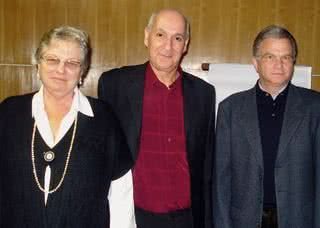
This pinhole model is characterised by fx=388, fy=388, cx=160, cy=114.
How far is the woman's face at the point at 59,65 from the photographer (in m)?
1.60

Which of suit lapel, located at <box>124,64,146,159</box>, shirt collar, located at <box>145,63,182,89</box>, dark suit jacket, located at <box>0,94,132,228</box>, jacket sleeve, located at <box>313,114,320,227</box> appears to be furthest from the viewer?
shirt collar, located at <box>145,63,182,89</box>

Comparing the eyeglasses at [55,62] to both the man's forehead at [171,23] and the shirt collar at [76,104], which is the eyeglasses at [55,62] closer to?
the shirt collar at [76,104]

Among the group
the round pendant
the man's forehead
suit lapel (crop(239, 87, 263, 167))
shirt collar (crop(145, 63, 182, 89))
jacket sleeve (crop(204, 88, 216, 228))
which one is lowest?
jacket sleeve (crop(204, 88, 216, 228))

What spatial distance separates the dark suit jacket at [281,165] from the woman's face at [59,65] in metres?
0.87

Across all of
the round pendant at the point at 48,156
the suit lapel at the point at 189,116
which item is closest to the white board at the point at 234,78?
the suit lapel at the point at 189,116

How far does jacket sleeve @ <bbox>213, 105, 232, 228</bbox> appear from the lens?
6.68 ft

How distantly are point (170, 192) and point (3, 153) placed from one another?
85 centimetres

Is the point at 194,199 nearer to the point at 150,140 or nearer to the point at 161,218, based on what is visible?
the point at 161,218

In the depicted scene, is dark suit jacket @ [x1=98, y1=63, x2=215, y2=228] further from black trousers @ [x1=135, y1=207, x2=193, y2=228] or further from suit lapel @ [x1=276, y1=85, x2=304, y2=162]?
suit lapel @ [x1=276, y1=85, x2=304, y2=162]

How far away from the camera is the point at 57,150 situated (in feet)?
5.15

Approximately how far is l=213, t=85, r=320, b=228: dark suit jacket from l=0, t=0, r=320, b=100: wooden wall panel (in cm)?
94

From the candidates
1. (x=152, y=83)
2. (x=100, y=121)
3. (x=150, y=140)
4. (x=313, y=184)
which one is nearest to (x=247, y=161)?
(x=313, y=184)

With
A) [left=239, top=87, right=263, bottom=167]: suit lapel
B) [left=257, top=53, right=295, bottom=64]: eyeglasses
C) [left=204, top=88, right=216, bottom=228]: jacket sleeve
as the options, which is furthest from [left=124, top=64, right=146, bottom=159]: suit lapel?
[left=257, top=53, right=295, bottom=64]: eyeglasses

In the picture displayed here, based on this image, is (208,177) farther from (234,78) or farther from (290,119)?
(234,78)
